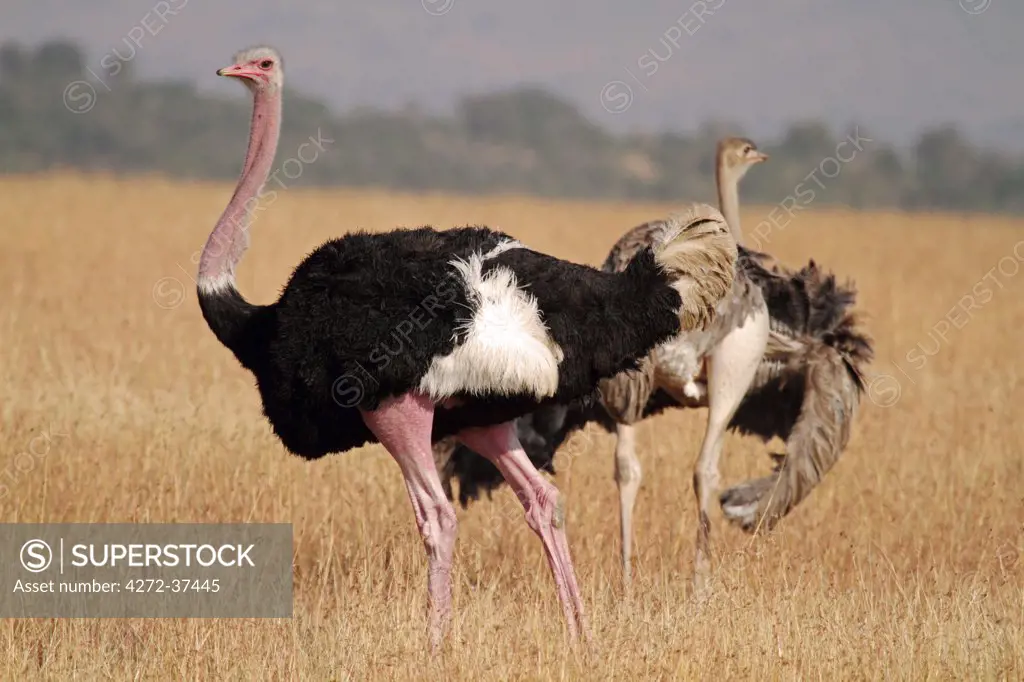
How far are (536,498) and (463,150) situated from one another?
107723mm

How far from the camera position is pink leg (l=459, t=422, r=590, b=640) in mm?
6359

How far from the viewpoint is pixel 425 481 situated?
6.23m

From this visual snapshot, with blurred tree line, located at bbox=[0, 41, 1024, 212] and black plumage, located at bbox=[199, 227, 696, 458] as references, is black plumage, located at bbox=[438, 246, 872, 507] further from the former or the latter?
blurred tree line, located at bbox=[0, 41, 1024, 212]

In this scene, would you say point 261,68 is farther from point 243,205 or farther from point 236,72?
point 243,205

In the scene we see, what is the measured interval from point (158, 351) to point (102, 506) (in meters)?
5.25

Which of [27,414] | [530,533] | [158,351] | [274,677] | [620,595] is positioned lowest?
[274,677]

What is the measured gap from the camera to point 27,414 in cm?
920

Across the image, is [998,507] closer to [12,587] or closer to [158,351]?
[12,587]

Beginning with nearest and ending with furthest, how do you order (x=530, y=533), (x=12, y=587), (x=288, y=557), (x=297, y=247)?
(x=12, y=587), (x=288, y=557), (x=530, y=533), (x=297, y=247)

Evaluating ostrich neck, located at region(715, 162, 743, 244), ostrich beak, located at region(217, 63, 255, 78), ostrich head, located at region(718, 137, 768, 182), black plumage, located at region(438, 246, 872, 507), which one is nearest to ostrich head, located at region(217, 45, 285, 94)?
ostrich beak, located at region(217, 63, 255, 78)

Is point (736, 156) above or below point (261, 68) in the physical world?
above

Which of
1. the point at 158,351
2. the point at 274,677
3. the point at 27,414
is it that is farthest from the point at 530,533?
the point at 158,351
